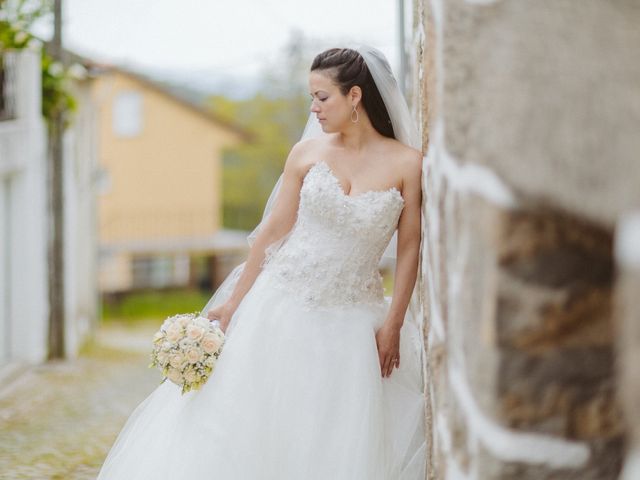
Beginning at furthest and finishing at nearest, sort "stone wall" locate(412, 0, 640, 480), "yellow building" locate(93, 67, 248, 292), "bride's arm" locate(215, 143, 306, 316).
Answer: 1. "yellow building" locate(93, 67, 248, 292)
2. "bride's arm" locate(215, 143, 306, 316)
3. "stone wall" locate(412, 0, 640, 480)

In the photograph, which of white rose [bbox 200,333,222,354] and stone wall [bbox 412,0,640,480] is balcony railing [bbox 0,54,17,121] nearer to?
white rose [bbox 200,333,222,354]

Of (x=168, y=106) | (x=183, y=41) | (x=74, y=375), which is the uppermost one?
(x=183, y=41)

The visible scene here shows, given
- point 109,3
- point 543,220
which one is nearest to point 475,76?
point 543,220

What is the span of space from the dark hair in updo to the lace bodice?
0.28 m

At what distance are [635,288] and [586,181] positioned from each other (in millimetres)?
293

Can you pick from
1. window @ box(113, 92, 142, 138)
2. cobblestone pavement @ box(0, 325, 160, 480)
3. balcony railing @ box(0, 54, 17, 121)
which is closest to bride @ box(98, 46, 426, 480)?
cobblestone pavement @ box(0, 325, 160, 480)

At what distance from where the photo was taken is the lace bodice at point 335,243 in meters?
3.23

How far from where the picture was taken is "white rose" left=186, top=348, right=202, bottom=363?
3205mm

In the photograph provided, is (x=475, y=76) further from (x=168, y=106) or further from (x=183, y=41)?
(x=183, y=41)

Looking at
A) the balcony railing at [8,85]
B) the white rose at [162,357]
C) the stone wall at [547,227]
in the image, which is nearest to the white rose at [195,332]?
the white rose at [162,357]

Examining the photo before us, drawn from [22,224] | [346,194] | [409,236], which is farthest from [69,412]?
[409,236]

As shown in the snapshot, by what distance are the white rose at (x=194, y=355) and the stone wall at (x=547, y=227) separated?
1.73 m

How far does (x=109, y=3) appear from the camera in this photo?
2275 cm

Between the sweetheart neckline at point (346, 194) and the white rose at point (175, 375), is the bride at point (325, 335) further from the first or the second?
the white rose at point (175, 375)
